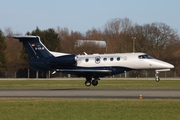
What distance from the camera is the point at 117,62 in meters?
39.2

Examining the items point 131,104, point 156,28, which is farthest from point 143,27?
point 131,104

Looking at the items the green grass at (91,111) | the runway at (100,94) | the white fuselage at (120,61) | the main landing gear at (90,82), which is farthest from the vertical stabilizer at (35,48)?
the green grass at (91,111)

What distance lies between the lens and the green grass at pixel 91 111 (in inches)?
601

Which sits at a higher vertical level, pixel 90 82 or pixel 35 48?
pixel 35 48

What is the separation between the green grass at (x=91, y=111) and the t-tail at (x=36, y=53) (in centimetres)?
1939

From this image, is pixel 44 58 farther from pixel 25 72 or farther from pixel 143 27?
pixel 143 27

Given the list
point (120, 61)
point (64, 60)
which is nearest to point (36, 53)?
point (64, 60)

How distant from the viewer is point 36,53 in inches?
1560

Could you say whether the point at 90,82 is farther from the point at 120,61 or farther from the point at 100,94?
the point at 100,94

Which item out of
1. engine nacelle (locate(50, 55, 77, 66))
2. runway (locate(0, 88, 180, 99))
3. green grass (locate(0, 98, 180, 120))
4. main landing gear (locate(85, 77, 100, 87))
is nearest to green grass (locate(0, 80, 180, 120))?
green grass (locate(0, 98, 180, 120))

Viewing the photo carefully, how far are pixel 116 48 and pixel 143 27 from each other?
26.2ft

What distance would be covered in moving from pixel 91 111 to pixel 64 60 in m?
21.9

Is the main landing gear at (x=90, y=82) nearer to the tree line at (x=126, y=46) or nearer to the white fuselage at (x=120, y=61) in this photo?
the white fuselage at (x=120, y=61)

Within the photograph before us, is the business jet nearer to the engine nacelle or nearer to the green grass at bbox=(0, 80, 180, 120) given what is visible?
the engine nacelle
